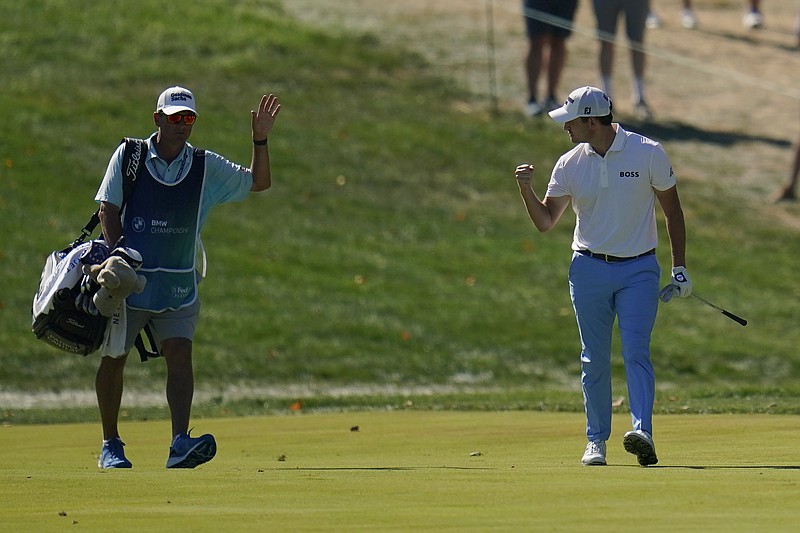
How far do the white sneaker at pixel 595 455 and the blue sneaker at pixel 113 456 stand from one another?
2346mm

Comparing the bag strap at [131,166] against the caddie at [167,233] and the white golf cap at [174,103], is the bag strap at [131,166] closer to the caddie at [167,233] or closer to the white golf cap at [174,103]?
the caddie at [167,233]

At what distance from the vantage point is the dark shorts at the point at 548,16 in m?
22.7

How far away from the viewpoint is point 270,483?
6.99 meters

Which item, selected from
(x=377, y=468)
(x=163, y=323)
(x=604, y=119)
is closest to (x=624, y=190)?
(x=604, y=119)

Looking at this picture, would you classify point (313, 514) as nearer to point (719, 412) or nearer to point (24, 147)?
point (719, 412)

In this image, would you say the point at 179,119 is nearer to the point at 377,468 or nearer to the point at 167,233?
the point at 167,233

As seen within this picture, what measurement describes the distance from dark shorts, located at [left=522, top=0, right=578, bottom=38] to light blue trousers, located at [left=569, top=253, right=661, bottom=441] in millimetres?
14451

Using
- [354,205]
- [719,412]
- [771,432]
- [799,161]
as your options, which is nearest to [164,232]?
[771,432]

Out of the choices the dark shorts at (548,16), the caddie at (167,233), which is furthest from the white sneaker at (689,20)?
the caddie at (167,233)

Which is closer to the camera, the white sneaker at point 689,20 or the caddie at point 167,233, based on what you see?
the caddie at point 167,233

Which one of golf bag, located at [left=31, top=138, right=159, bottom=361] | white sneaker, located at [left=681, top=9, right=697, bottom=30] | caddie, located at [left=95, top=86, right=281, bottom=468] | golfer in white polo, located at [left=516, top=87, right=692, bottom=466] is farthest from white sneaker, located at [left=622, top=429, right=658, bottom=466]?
white sneaker, located at [left=681, top=9, right=697, bottom=30]

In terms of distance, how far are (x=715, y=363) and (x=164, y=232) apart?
30.6 feet

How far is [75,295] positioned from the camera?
849cm

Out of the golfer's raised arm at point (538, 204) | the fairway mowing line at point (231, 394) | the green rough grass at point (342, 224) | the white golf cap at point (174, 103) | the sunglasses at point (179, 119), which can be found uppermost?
the white golf cap at point (174, 103)
